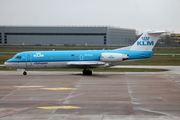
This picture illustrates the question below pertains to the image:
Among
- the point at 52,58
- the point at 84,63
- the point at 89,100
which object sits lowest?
the point at 89,100

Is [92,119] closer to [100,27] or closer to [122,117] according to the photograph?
[122,117]

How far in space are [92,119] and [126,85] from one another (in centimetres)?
1336

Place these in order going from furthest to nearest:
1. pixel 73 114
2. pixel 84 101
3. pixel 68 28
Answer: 1. pixel 68 28
2. pixel 84 101
3. pixel 73 114

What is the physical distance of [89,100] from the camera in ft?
72.7

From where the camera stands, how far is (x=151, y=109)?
1920 centimetres

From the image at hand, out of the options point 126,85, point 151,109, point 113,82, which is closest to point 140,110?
point 151,109

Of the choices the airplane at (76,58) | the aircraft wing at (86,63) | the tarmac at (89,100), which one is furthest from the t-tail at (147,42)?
the tarmac at (89,100)

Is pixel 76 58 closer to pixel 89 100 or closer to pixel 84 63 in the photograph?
pixel 84 63

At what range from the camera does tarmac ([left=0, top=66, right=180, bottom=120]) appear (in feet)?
58.2

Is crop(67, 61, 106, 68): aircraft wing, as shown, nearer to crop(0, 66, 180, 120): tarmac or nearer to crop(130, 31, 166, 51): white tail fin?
crop(130, 31, 166, 51): white tail fin

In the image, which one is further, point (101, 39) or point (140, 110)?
point (101, 39)

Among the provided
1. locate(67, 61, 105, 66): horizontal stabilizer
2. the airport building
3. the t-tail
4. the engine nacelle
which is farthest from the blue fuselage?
the airport building

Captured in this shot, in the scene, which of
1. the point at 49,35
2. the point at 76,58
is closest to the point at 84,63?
the point at 76,58

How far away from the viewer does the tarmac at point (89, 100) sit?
58.2 feet
